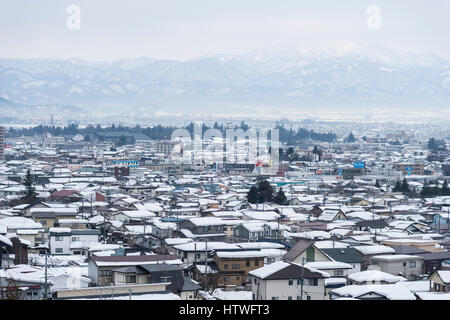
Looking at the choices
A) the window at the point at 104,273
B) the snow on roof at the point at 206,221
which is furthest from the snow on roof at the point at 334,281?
the snow on roof at the point at 206,221

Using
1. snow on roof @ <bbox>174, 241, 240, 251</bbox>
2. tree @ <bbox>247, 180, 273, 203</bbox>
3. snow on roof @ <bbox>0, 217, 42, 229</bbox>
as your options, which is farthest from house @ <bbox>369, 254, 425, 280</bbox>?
tree @ <bbox>247, 180, 273, 203</bbox>

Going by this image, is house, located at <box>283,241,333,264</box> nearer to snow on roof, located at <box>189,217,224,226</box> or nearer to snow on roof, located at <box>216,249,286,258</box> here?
snow on roof, located at <box>216,249,286,258</box>

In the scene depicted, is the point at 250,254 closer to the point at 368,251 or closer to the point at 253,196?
the point at 368,251

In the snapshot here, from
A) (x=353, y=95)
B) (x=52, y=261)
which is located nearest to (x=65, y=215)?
(x=52, y=261)

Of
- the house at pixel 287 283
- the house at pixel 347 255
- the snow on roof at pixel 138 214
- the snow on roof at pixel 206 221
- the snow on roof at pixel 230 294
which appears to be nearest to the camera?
the house at pixel 287 283

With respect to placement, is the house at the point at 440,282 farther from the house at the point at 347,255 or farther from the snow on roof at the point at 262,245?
the snow on roof at the point at 262,245
